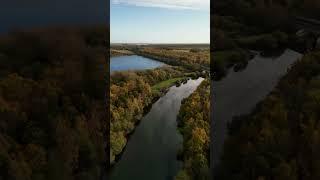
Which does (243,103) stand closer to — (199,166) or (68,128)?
(199,166)

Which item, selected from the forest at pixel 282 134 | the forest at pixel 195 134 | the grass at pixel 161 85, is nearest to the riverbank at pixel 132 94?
the grass at pixel 161 85

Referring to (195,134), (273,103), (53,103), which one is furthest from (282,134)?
(53,103)

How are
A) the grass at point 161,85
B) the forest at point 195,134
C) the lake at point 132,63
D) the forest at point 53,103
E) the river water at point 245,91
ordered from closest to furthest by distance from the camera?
the forest at point 53,103, the river water at point 245,91, the forest at point 195,134, the lake at point 132,63, the grass at point 161,85

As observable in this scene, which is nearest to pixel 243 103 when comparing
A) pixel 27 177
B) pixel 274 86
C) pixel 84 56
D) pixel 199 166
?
pixel 274 86

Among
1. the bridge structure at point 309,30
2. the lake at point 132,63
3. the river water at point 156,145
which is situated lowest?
the river water at point 156,145

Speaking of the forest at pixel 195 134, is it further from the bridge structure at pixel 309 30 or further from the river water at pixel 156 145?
the bridge structure at pixel 309 30

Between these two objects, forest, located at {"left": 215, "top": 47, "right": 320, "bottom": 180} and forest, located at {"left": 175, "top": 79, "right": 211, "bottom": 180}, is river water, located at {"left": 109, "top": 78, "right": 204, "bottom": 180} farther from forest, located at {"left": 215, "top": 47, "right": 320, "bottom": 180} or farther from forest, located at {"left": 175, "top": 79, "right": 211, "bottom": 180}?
forest, located at {"left": 215, "top": 47, "right": 320, "bottom": 180}

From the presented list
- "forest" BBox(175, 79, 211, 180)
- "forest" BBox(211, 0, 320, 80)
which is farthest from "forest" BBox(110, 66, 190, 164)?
"forest" BBox(211, 0, 320, 80)
